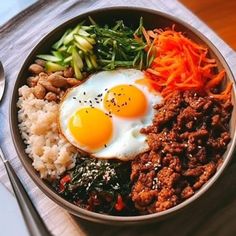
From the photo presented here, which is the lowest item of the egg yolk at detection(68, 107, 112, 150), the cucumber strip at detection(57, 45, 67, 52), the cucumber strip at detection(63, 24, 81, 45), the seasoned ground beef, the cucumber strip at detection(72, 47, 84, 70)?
the seasoned ground beef

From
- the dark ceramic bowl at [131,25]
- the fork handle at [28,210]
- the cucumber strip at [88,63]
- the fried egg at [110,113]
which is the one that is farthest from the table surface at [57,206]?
the cucumber strip at [88,63]

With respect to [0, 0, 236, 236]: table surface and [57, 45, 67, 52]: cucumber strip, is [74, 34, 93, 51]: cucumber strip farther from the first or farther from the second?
[0, 0, 236, 236]: table surface

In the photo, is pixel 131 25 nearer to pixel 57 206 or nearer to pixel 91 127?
pixel 91 127

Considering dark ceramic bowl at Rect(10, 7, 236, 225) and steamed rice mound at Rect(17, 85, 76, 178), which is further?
steamed rice mound at Rect(17, 85, 76, 178)

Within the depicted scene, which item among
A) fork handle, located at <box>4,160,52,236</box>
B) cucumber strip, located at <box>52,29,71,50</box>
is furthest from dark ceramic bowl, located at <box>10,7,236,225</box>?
fork handle, located at <box>4,160,52,236</box>

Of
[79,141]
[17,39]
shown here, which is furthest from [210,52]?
[17,39]

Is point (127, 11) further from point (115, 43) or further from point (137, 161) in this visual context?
point (137, 161)

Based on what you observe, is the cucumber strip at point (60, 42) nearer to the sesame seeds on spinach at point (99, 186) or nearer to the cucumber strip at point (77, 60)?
the cucumber strip at point (77, 60)
